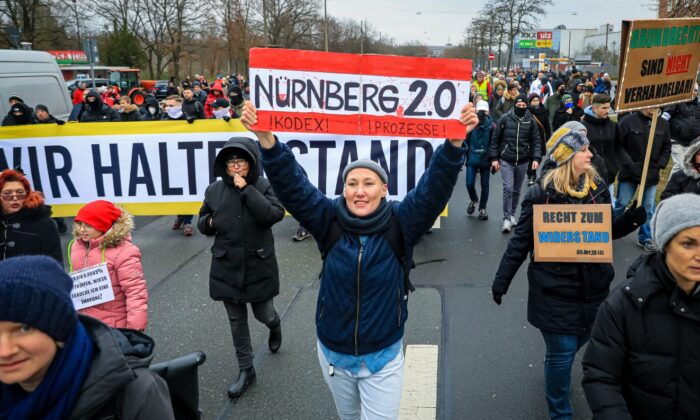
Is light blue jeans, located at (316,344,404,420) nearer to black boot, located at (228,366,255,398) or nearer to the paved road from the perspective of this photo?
the paved road

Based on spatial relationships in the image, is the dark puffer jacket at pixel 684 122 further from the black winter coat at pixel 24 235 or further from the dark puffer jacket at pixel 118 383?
the dark puffer jacket at pixel 118 383

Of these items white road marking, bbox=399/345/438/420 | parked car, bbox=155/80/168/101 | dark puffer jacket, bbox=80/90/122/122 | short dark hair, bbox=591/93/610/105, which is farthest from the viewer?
parked car, bbox=155/80/168/101

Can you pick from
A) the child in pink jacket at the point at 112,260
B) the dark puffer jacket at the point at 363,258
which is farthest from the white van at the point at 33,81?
the dark puffer jacket at the point at 363,258

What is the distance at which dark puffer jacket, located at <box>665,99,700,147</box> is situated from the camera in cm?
847

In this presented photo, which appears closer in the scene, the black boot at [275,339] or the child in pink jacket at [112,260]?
→ the child in pink jacket at [112,260]

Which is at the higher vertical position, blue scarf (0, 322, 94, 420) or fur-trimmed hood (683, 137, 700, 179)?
fur-trimmed hood (683, 137, 700, 179)

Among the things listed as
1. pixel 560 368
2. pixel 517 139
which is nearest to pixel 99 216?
pixel 560 368

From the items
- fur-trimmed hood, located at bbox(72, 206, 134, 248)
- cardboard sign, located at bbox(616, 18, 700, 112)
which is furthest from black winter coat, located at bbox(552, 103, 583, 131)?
fur-trimmed hood, located at bbox(72, 206, 134, 248)

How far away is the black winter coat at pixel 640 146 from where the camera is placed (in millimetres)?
6809

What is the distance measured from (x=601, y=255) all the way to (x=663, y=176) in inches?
353

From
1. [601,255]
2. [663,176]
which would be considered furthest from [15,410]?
[663,176]

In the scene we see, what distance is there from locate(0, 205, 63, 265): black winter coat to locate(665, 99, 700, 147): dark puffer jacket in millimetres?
8734

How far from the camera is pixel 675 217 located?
6.95 ft

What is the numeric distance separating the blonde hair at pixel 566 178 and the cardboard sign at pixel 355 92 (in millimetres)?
790
